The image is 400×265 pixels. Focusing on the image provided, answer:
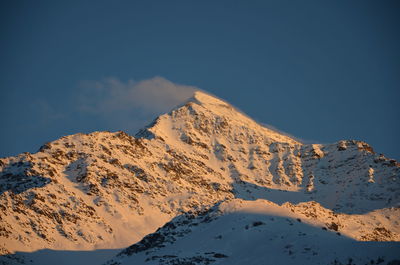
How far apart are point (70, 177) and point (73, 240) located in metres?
27.1

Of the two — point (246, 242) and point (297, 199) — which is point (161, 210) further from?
point (246, 242)

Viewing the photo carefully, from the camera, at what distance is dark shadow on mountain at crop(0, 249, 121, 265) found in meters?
122

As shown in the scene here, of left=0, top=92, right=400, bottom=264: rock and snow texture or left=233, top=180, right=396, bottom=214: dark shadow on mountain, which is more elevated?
left=233, top=180, right=396, bottom=214: dark shadow on mountain

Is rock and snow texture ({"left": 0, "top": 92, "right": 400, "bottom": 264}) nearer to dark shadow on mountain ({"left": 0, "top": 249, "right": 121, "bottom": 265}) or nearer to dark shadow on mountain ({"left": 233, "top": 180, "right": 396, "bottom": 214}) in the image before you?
dark shadow on mountain ({"left": 233, "top": 180, "right": 396, "bottom": 214})

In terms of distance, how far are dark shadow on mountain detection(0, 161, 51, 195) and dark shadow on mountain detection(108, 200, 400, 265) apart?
65518 millimetres

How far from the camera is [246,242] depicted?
262 feet

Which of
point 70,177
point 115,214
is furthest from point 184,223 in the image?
point 70,177

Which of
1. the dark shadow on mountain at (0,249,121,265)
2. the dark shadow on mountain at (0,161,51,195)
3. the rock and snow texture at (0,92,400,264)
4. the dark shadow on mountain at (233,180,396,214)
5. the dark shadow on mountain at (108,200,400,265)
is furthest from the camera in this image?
the dark shadow on mountain at (233,180,396,214)

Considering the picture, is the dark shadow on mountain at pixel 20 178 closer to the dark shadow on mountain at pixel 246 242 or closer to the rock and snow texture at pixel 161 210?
the rock and snow texture at pixel 161 210

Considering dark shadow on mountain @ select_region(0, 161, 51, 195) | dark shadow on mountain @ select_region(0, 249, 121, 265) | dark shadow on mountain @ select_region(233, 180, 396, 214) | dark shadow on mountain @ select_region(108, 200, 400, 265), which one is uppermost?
dark shadow on mountain @ select_region(233, 180, 396, 214)

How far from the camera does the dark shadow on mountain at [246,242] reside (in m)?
68.4

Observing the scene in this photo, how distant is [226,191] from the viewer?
614 ft

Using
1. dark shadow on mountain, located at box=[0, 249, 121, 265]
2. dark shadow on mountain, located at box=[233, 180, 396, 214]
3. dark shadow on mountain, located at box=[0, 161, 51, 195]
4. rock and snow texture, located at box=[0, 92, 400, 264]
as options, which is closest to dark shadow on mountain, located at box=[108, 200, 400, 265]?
rock and snow texture, located at box=[0, 92, 400, 264]

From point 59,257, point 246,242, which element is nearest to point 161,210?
point 59,257
